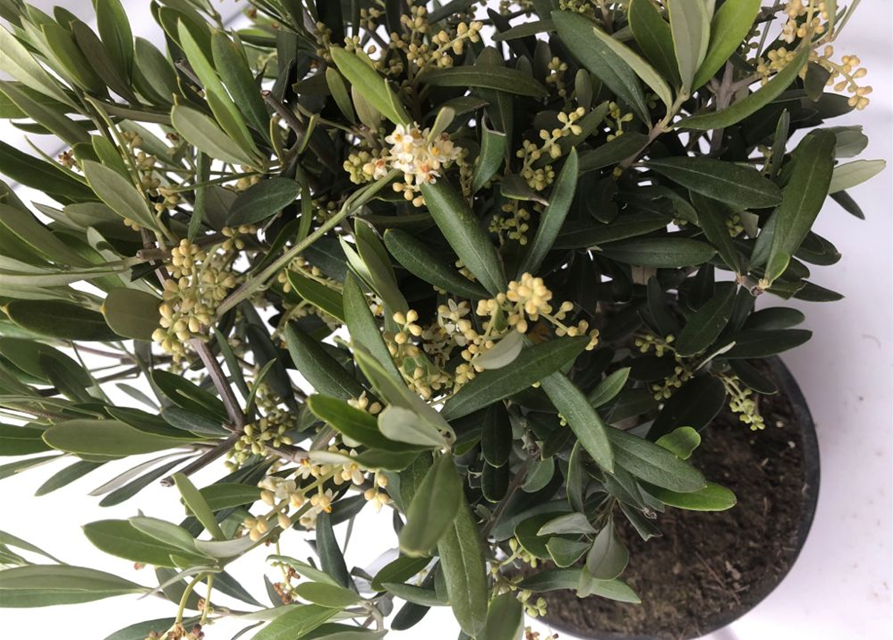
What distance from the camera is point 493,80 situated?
1.67 feet

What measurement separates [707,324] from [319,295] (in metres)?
0.32

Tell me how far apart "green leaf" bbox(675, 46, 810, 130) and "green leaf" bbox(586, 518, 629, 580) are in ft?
0.99

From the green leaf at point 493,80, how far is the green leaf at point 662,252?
0.14 metres

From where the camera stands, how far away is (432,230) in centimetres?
59

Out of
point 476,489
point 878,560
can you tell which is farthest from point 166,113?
point 878,560

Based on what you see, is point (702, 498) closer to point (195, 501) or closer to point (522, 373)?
point (522, 373)

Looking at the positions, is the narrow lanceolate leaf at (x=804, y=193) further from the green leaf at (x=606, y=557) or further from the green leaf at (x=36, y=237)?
the green leaf at (x=36, y=237)

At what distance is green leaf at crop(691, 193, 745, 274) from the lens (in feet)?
1.80

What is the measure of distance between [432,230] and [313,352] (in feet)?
0.49

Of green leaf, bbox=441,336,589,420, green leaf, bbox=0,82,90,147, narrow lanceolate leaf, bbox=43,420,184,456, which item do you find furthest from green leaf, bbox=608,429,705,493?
green leaf, bbox=0,82,90,147

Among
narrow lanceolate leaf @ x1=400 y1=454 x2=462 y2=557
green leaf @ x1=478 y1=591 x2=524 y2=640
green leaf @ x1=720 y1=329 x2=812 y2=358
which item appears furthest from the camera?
green leaf @ x1=720 y1=329 x2=812 y2=358

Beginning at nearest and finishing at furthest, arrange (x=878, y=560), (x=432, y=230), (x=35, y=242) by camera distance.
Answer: (x=35, y=242) < (x=432, y=230) < (x=878, y=560)

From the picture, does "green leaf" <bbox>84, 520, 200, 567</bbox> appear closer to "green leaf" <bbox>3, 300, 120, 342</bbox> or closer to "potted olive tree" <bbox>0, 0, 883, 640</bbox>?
"potted olive tree" <bbox>0, 0, 883, 640</bbox>

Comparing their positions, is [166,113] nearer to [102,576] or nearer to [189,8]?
[189,8]
